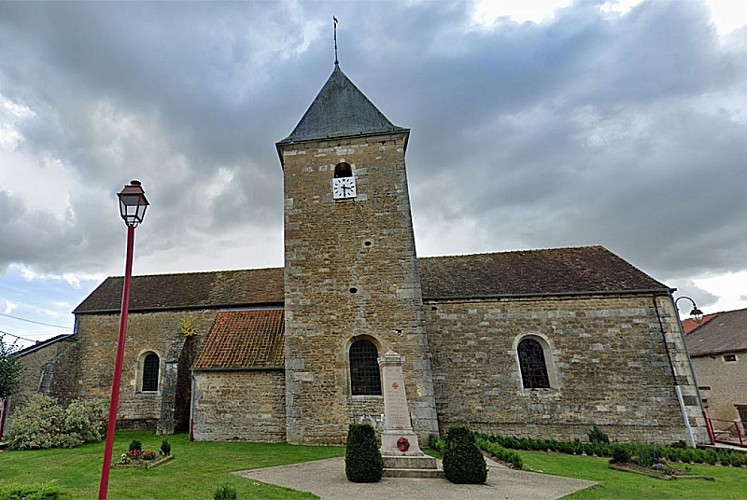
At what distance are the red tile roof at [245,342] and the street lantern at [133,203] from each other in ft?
28.2

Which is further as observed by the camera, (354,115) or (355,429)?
(354,115)

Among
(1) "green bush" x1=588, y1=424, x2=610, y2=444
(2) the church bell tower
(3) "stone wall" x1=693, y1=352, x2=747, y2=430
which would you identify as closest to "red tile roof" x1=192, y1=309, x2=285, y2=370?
(2) the church bell tower

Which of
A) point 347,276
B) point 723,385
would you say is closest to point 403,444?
point 347,276

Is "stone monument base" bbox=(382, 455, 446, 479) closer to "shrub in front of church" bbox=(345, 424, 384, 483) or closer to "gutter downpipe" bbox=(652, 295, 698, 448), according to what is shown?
"shrub in front of church" bbox=(345, 424, 384, 483)

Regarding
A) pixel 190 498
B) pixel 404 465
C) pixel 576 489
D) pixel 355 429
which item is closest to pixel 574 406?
pixel 576 489

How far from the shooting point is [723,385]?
819 inches

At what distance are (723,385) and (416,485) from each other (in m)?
22.0

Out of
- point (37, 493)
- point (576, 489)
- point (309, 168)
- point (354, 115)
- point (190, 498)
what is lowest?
point (576, 489)

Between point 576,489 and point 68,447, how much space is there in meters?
15.1

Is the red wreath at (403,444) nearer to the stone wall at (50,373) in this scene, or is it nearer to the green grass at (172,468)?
the green grass at (172,468)

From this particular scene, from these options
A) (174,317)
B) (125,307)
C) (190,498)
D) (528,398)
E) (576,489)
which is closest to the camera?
(125,307)

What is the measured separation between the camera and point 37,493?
14.9 feet

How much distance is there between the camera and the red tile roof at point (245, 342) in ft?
44.7

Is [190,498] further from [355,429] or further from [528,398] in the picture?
[528,398]
